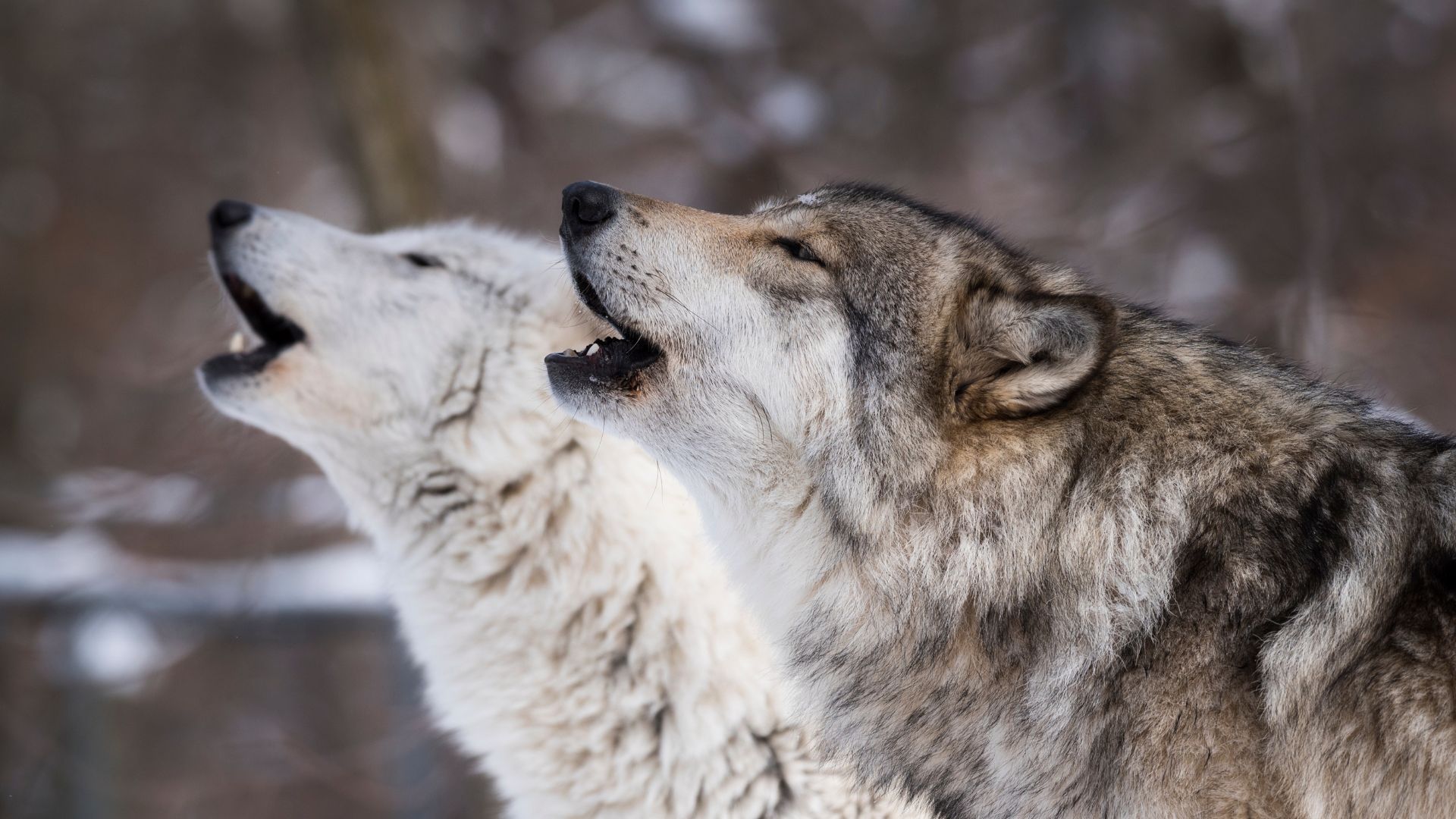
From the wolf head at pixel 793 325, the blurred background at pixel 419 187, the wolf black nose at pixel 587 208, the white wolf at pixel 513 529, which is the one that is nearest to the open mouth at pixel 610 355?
the wolf head at pixel 793 325

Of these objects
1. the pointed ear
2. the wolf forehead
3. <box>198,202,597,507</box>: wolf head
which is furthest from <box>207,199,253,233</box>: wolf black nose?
the pointed ear

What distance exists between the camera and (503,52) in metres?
10.3

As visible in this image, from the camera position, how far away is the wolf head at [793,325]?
7.36ft

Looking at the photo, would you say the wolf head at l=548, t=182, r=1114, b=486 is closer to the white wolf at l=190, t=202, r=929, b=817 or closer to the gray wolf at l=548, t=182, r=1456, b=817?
the gray wolf at l=548, t=182, r=1456, b=817

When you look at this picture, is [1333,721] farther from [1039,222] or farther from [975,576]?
[1039,222]

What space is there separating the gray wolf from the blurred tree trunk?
4708 mm

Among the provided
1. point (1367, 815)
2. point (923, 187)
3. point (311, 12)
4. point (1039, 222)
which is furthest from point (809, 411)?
point (923, 187)

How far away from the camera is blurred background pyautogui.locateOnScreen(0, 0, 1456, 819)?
242 inches

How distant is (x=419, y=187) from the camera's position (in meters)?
6.86

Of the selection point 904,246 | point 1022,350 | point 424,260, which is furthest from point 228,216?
point 1022,350

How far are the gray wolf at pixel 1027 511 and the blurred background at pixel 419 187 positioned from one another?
149 inches

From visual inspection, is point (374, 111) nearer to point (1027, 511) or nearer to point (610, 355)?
point (610, 355)

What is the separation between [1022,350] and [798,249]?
0.61 meters

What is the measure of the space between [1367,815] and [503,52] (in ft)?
32.6
